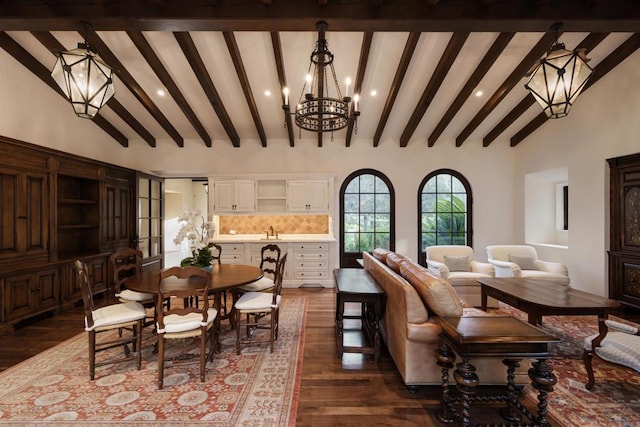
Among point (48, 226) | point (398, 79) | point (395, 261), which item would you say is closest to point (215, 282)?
point (395, 261)

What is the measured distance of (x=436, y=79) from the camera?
4930mm

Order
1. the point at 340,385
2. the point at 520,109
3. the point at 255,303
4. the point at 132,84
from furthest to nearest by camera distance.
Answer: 1. the point at 520,109
2. the point at 132,84
3. the point at 255,303
4. the point at 340,385

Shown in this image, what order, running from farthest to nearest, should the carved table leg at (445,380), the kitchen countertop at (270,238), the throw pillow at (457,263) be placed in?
the kitchen countertop at (270,238), the throw pillow at (457,263), the carved table leg at (445,380)

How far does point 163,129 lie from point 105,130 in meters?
1.09

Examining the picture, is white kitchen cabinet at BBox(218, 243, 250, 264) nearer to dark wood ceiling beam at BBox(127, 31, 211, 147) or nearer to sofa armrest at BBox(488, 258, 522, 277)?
dark wood ceiling beam at BBox(127, 31, 211, 147)

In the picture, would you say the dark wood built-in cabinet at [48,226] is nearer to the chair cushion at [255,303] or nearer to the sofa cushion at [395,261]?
the chair cushion at [255,303]

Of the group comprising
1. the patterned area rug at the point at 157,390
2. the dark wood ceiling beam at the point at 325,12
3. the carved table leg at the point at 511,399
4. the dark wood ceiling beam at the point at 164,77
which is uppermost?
the dark wood ceiling beam at the point at 164,77

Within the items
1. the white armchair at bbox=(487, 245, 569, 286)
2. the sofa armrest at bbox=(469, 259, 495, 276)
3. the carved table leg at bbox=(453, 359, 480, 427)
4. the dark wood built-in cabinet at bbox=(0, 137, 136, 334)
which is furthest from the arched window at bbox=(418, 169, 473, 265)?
the dark wood built-in cabinet at bbox=(0, 137, 136, 334)

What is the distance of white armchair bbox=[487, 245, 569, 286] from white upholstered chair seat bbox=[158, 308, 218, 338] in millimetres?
4808

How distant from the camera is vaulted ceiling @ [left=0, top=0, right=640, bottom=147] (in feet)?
9.61

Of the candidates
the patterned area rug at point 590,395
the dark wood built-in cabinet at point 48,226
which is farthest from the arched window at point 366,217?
the dark wood built-in cabinet at point 48,226

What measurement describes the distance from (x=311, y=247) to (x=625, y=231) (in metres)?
5.03

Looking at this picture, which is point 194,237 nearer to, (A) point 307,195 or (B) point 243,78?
(B) point 243,78

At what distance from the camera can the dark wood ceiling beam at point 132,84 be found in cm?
425
